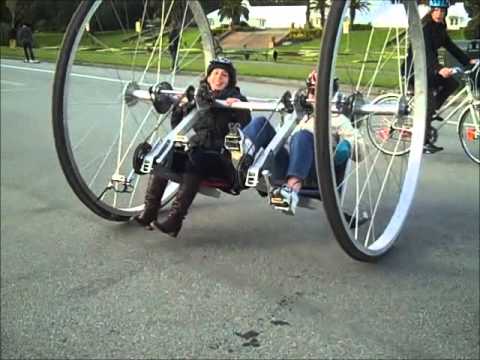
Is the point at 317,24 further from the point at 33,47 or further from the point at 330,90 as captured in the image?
the point at 33,47

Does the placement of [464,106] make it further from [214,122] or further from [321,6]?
[321,6]

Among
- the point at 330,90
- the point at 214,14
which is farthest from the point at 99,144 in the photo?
the point at 330,90

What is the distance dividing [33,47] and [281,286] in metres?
1.90

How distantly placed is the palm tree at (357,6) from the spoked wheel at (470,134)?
475cm

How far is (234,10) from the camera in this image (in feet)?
6.36

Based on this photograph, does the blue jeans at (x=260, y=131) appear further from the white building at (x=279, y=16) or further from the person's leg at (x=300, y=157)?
the white building at (x=279, y=16)

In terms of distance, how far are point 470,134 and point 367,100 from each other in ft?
15.2

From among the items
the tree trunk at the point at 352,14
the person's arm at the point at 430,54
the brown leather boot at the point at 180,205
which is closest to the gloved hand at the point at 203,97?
the brown leather boot at the point at 180,205

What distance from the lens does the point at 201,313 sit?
375cm

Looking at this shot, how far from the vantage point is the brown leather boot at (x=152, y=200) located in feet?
14.2

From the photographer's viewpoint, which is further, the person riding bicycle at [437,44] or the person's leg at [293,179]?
the person's leg at [293,179]

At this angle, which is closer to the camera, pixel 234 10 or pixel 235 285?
pixel 234 10

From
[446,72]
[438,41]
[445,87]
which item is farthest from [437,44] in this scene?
[445,87]

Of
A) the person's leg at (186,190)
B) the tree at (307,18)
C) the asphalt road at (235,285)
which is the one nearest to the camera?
the tree at (307,18)
